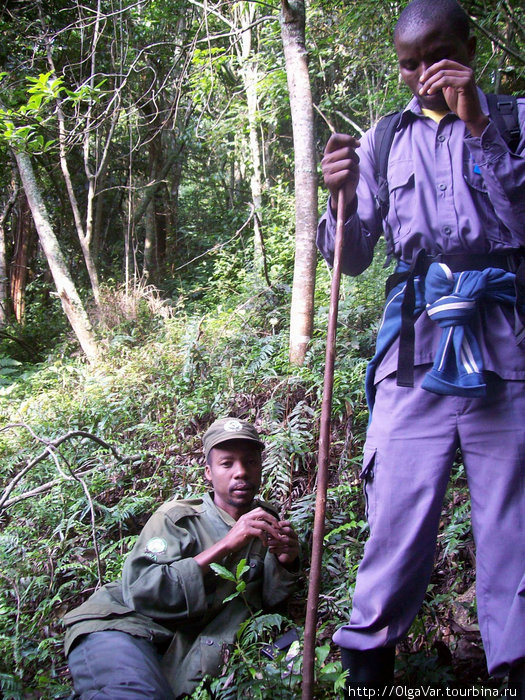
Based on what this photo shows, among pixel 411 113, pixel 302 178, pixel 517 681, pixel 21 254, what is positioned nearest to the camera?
pixel 517 681

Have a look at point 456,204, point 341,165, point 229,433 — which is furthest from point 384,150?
point 229,433

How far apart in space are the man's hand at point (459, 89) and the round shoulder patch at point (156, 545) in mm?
2056

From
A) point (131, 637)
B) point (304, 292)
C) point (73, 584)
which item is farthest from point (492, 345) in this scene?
point (304, 292)

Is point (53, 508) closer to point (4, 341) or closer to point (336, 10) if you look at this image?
point (4, 341)

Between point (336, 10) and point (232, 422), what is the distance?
7294 millimetres

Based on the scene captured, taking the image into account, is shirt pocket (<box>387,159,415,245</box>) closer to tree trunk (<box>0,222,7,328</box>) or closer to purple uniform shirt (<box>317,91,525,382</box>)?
purple uniform shirt (<box>317,91,525,382</box>)

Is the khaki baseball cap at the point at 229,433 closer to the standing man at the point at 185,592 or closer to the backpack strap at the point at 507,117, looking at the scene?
the standing man at the point at 185,592

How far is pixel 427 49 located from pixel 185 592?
224 cm

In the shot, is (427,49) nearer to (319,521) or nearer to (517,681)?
(319,521)

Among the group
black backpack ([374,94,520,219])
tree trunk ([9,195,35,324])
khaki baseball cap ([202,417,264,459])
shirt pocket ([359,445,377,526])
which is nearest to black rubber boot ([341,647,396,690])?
shirt pocket ([359,445,377,526])

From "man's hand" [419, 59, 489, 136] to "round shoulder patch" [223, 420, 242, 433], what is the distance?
177 centimetres

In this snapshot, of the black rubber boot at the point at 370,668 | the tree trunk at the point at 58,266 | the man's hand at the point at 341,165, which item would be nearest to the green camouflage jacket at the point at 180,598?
the black rubber boot at the point at 370,668

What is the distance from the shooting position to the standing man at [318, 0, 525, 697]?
69.7 inches

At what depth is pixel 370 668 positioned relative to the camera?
73.9 inches
